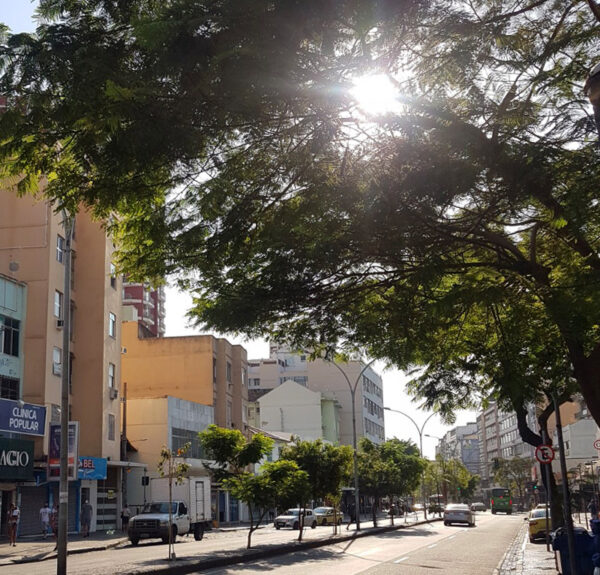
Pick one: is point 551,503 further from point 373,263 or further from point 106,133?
point 106,133

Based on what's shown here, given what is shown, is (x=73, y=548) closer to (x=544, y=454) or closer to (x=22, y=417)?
(x=22, y=417)

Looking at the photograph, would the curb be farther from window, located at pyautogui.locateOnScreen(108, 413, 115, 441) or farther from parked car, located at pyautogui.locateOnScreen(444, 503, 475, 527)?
parked car, located at pyautogui.locateOnScreen(444, 503, 475, 527)

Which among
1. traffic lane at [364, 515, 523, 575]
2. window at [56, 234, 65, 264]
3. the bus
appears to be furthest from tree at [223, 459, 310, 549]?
the bus

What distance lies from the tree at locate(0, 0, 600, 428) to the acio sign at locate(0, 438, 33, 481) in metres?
24.9

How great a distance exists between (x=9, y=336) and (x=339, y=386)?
75335mm

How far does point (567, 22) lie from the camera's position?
8.59 m

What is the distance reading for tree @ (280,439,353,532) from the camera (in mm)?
36844

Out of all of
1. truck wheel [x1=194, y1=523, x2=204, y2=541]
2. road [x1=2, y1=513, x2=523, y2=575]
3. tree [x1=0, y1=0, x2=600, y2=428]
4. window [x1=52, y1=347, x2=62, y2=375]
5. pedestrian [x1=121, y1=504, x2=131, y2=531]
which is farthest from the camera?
pedestrian [x1=121, y1=504, x2=131, y2=531]

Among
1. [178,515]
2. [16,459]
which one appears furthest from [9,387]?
[178,515]

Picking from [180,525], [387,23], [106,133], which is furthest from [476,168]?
[180,525]

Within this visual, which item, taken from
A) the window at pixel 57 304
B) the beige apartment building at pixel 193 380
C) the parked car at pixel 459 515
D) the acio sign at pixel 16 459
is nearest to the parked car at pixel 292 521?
the beige apartment building at pixel 193 380

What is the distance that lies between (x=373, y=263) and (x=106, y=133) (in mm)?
4222

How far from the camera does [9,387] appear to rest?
3678cm

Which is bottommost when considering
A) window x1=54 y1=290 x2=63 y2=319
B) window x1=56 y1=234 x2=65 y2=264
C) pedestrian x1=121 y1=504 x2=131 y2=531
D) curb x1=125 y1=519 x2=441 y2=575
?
curb x1=125 y1=519 x2=441 y2=575
